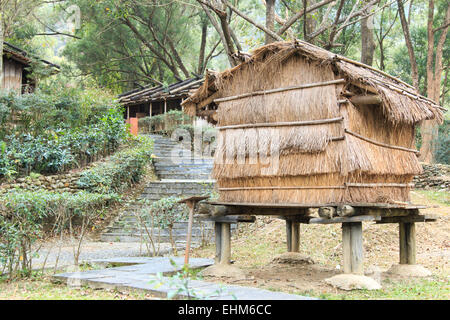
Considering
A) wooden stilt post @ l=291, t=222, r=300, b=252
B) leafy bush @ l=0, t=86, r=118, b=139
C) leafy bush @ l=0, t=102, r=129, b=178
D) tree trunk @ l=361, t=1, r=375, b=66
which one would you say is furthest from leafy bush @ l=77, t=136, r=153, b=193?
tree trunk @ l=361, t=1, r=375, b=66

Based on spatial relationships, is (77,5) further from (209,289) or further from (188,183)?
(209,289)

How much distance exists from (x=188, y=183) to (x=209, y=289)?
8.77 metres

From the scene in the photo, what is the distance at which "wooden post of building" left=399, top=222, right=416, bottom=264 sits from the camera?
7531mm

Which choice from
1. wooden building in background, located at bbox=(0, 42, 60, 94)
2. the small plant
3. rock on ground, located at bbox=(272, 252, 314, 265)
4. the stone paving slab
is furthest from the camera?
wooden building in background, located at bbox=(0, 42, 60, 94)

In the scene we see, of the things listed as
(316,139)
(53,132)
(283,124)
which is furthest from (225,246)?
(53,132)

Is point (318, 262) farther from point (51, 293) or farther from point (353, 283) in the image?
point (51, 293)

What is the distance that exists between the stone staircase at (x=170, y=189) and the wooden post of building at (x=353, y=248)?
13.0 ft

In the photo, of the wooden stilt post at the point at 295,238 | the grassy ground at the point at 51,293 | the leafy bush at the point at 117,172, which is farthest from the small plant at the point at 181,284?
the leafy bush at the point at 117,172

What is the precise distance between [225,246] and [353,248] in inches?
77.1

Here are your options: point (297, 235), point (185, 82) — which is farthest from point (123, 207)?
point (185, 82)

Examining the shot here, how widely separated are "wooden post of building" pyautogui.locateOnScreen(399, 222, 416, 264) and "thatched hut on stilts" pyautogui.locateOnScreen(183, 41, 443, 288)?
0.02 metres

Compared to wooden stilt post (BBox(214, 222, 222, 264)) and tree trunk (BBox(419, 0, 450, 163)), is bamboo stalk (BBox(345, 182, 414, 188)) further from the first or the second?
tree trunk (BBox(419, 0, 450, 163))

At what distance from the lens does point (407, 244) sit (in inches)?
298

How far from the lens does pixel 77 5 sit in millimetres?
24531
